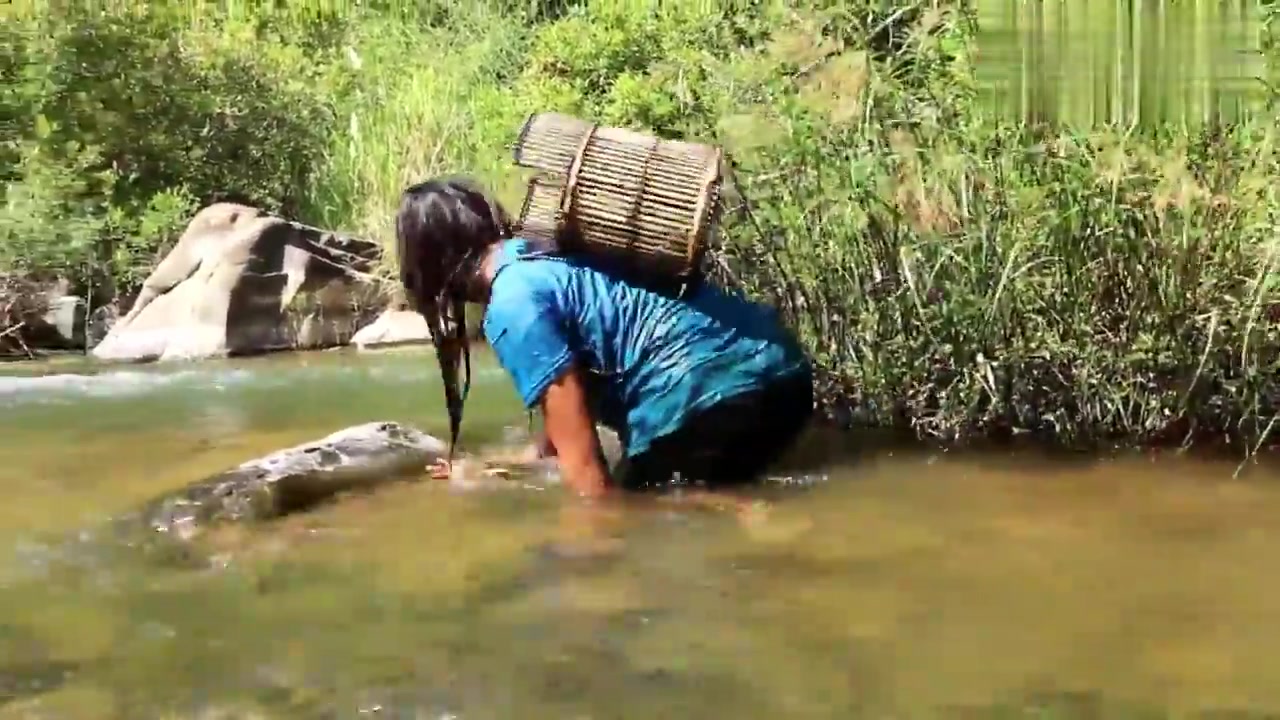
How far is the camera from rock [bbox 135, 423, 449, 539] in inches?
122

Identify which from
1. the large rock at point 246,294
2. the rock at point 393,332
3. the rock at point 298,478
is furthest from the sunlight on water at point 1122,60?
the large rock at point 246,294

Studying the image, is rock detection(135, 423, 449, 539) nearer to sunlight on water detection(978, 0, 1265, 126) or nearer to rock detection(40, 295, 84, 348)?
sunlight on water detection(978, 0, 1265, 126)

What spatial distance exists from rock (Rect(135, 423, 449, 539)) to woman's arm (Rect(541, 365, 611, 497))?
70 centimetres

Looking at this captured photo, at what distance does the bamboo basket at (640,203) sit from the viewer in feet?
10.6

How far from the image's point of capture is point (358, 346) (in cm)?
845

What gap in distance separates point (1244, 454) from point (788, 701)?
7.45 feet

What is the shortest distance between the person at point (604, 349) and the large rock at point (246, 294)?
5.22 meters

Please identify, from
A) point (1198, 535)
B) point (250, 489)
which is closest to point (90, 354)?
point (250, 489)

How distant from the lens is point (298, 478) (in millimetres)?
3367

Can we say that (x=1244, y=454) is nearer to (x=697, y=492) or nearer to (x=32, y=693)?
(x=697, y=492)

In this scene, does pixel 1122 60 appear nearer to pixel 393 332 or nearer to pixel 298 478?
pixel 298 478

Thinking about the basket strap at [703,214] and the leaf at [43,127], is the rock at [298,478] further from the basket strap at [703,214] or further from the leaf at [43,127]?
the leaf at [43,127]

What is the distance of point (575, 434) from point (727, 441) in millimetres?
512

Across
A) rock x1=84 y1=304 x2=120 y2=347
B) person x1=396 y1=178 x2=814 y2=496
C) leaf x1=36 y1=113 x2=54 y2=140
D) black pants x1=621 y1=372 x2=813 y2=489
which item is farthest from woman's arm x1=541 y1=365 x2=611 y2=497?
leaf x1=36 y1=113 x2=54 y2=140
